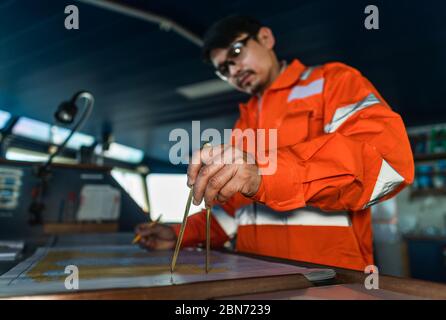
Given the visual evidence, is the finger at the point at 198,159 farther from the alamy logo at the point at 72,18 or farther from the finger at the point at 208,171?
the alamy logo at the point at 72,18

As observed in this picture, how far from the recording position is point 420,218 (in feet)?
16.9

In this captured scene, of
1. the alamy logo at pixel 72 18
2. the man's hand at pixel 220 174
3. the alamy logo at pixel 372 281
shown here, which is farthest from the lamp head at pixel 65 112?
the alamy logo at pixel 372 281

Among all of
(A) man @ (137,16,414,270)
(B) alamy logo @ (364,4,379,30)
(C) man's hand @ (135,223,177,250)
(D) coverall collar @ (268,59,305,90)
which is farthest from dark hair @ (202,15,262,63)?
(B) alamy logo @ (364,4,379,30)

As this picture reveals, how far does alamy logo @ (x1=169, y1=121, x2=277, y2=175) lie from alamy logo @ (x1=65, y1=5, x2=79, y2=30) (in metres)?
1.55

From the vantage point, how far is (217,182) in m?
0.65

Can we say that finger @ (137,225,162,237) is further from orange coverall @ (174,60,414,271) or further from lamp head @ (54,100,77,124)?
lamp head @ (54,100,77,124)

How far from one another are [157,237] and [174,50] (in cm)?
240

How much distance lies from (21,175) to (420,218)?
5.48 meters

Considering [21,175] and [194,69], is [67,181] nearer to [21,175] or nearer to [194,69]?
[21,175]

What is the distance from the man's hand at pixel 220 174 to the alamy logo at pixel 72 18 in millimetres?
2261

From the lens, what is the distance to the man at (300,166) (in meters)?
0.71

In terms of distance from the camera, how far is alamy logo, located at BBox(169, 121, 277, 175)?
684 millimetres

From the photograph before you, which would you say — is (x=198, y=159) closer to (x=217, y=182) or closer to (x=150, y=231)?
(x=217, y=182)

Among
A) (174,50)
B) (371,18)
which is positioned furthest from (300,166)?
(174,50)
